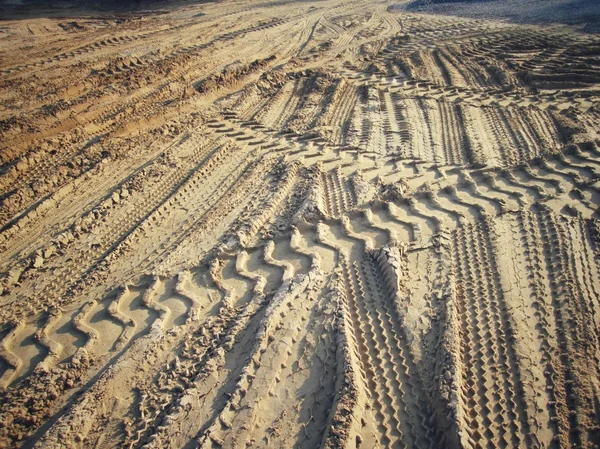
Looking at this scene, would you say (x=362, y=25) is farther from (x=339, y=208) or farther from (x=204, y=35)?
(x=339, y=208)

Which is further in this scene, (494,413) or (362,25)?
(362,25)

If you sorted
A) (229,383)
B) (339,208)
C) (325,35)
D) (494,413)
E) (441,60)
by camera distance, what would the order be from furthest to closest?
(325,35) < (441,60) < (339,208) < (229,383) < (494,413)

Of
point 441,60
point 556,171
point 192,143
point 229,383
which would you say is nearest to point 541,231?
point 556,171

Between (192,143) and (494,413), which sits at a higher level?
(192,143)

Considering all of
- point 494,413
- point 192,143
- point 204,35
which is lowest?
point 494,413

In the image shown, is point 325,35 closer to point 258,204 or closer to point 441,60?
point 441,60

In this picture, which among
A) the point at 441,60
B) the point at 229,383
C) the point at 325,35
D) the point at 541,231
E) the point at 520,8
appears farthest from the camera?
the point at 520,8
